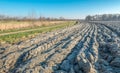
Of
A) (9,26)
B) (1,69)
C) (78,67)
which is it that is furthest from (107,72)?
(9,26)

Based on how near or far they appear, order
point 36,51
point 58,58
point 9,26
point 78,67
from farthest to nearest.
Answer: point 9,26 → point 36,51 → point 58,58 → point 78,67

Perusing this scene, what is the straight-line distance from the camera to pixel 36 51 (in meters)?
13.4

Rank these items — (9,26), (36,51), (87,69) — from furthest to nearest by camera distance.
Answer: (9,26), (36,51), (87,69)

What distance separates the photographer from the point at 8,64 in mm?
10648

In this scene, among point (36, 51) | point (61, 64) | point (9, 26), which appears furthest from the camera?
point (9, 26)

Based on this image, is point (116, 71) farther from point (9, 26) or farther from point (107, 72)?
point (9, 26)

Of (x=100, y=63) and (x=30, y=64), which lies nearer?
(x=30, y=64)

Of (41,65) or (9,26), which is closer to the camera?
(41,65)

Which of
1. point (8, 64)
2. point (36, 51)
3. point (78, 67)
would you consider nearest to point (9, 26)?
point (36, 51)

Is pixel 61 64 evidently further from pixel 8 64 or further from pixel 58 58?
pixel 8 64

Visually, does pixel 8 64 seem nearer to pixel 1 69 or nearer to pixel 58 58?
pixel 1 69

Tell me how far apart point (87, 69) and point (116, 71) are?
4.77 feet

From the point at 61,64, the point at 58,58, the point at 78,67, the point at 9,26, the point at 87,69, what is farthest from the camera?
the point at 9,26

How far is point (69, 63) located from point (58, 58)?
113cm
